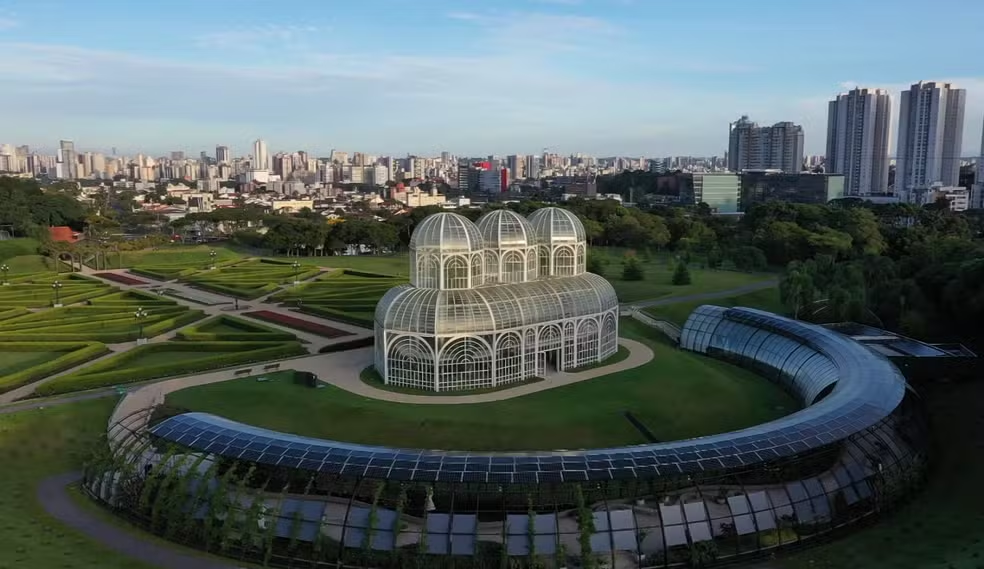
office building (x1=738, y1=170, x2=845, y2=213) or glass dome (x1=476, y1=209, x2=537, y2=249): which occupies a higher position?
office building (x1=738, y1=170, x2=845, y2=213)

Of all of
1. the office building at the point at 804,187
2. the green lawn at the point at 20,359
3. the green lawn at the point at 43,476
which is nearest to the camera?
the green lawn at the point at 43,476

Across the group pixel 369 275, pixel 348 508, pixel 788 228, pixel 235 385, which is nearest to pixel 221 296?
pixel 369 275

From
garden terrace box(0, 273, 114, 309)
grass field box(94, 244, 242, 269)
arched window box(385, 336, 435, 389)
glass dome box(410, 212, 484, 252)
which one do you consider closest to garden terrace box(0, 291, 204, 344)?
garden terrace box(0, 273, 114, 309)

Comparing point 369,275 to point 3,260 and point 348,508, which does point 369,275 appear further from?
point 348,508

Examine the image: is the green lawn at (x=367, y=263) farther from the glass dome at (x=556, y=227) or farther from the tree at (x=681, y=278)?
the glass dome at (x=556, y=227)

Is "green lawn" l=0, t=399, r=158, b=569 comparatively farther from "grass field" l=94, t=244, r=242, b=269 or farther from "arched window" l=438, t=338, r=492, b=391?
"grass field" l=94, t=244, r=242, b=269

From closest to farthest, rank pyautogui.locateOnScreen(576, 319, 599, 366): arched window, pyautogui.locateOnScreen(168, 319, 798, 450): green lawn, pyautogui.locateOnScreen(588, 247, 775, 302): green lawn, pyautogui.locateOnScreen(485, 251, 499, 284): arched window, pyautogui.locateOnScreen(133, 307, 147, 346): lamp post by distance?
pyautogui.locateOnScreen(168, 319, 798, 450): green lawn
pyautogui.locateOnScreen(485, 251, 499, 284): arched window
pyautogui.locateOnScreen(576, 319, 599, 366): arched window
pyautogui.locateOnScreen(133, 307, 147, 346): lamp post
pyautogui.locateOnScreen(588, 247, 775, 302): green lawn

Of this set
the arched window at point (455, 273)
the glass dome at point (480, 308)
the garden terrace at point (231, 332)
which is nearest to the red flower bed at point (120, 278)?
the garden terrace at point (231, 332)
